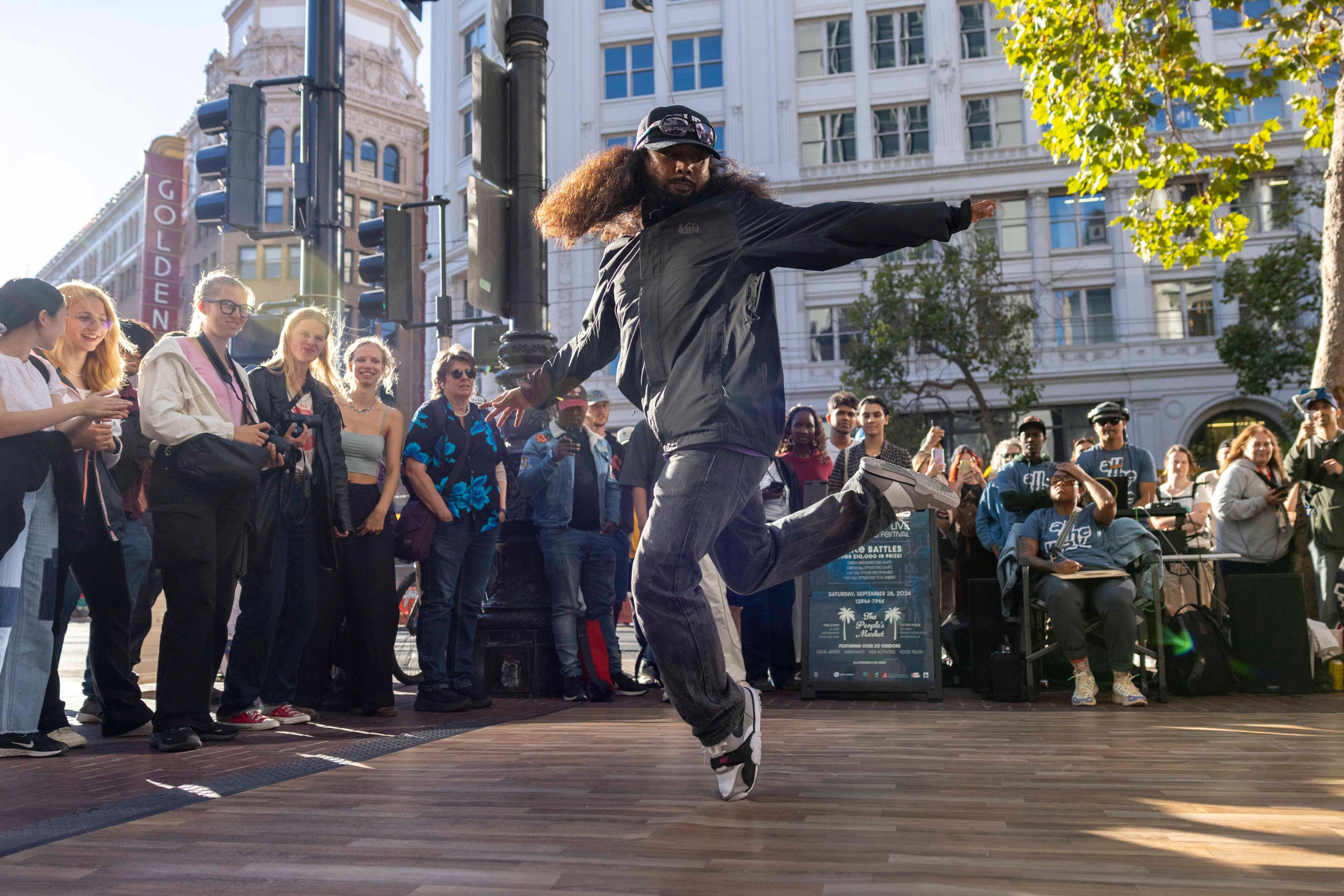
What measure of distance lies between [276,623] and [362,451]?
105 cm

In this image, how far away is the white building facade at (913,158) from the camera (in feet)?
103

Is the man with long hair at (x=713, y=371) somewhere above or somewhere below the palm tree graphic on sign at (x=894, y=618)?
above

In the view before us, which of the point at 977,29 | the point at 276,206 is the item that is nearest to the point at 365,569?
the point at 977,29

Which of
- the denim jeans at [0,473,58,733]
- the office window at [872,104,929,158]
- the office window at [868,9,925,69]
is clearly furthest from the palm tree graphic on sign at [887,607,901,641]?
the office window at [868,9,925,69]

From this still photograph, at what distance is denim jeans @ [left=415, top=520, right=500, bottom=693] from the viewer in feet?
19.7

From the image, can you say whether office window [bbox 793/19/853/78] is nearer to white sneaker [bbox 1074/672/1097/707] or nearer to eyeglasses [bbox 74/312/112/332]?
white sneaker [bbox 1074/672/1097/707]

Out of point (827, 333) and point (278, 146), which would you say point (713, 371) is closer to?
point (827, 333)

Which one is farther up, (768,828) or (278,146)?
(278,146)

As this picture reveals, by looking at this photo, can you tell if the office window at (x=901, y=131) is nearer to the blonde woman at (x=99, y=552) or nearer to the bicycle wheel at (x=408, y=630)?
the bicycle wheel at (x=408, y=630)

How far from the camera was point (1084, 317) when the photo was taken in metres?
32.3

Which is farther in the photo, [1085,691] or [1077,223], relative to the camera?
[1077,223]

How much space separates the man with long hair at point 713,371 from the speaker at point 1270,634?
4.72 m

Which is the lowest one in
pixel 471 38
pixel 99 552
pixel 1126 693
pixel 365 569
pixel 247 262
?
pixel 1126 693

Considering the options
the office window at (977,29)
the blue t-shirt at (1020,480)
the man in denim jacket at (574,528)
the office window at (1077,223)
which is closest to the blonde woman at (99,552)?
the man in denim jacket at (574,528)
